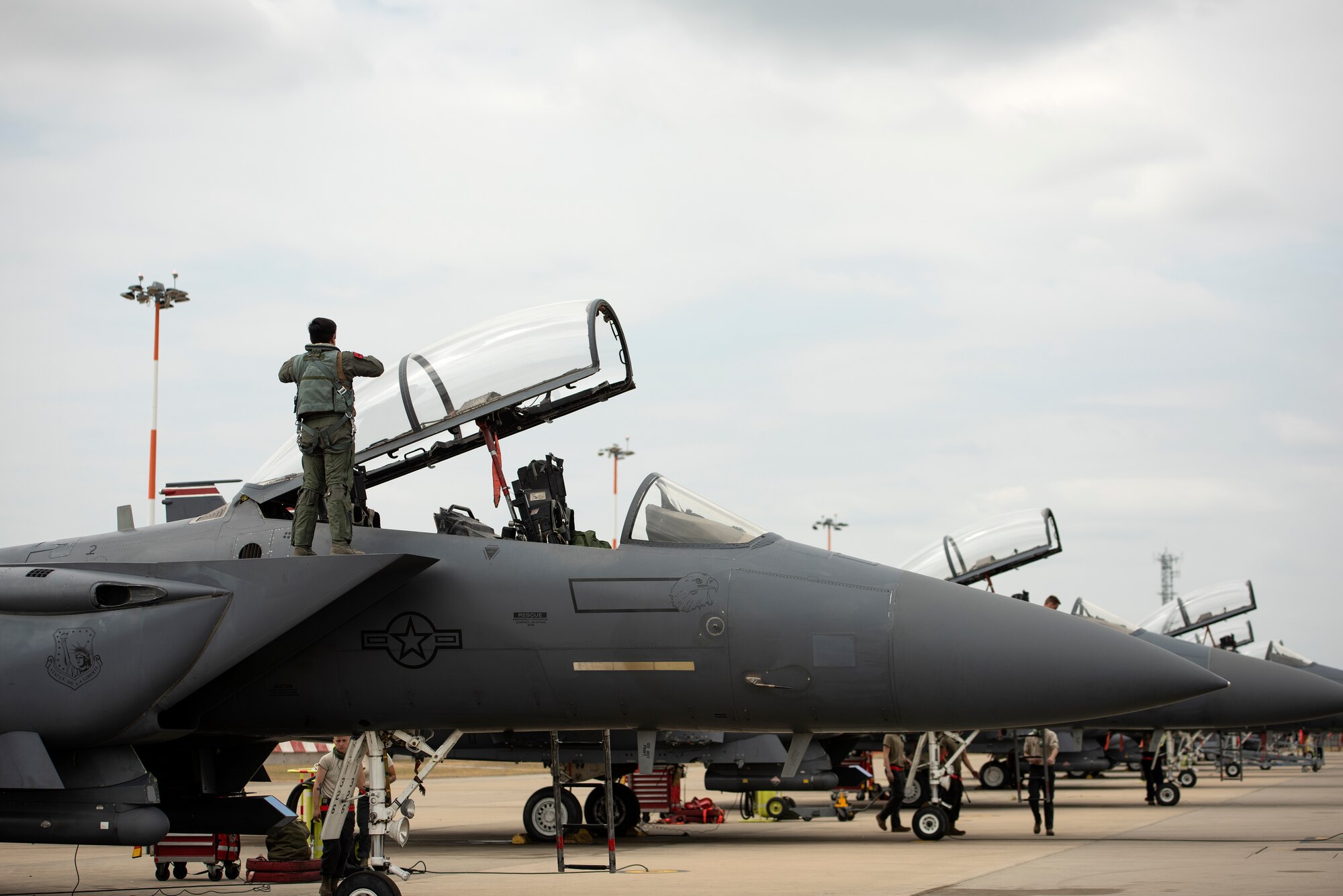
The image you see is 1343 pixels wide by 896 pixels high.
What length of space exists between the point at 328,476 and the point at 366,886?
2.18 meters

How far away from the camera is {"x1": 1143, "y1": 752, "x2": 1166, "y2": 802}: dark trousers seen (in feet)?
65.9

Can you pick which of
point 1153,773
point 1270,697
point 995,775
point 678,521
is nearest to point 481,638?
point 678,521

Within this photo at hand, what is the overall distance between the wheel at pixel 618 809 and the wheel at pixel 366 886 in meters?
8.18

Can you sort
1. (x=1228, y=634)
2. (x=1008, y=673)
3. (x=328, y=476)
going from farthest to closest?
(x=1228, y=634) < (x=328, y=476) < (x=1008, y=673)

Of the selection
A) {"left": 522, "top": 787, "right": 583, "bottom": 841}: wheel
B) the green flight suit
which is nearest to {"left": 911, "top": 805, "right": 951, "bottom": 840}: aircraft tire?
{"left": 522, "top": 787, "right": 583, "bottom": 841}: wheel

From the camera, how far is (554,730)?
7.48 m

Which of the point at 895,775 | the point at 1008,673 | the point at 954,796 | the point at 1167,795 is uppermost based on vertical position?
the point at 1008,673

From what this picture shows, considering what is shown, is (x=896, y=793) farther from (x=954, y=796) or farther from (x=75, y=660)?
(x=75, y=660)

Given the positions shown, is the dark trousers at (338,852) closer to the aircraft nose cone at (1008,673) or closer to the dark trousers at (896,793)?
the aircraft nose cone at (1008,673)

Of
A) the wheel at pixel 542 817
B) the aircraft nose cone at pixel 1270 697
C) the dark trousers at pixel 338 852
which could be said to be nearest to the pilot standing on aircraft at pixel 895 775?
the wheel at pixel 542 817

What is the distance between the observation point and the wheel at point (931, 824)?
14.5m

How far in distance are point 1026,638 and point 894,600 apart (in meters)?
0.67

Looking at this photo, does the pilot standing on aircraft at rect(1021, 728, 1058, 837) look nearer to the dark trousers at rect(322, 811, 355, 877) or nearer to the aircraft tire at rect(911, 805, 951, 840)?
the aircraft tire at rect(911, 805, 951, 840)

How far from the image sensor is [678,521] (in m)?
7.27
